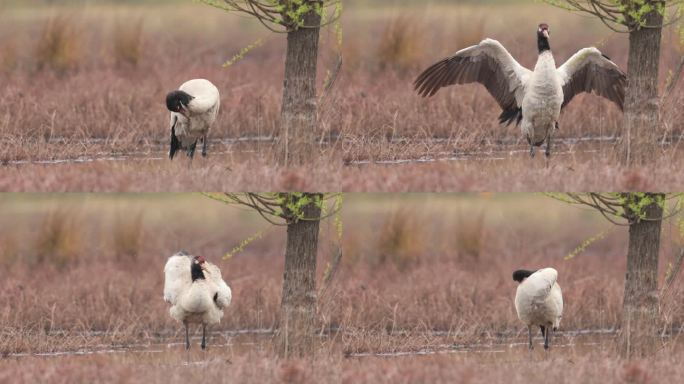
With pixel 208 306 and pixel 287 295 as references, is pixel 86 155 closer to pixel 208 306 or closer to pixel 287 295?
pixel 208 306

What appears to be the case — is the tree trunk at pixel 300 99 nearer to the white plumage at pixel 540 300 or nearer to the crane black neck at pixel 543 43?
the crane black neck at pixel 543 43

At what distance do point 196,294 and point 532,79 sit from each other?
3347mm

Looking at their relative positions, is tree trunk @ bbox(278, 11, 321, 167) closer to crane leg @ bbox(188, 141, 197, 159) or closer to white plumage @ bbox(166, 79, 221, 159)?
white plumage @ bbox(166, 79, 221, 159)

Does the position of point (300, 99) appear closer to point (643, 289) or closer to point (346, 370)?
point (346, 370)

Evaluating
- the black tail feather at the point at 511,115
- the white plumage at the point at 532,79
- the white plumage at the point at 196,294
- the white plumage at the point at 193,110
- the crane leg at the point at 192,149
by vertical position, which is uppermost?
the white plumage at the point at 532,79

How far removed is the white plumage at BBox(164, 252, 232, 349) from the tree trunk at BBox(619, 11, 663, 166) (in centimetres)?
353

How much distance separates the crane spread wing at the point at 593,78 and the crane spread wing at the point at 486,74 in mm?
425

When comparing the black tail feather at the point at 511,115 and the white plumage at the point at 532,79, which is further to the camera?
the black tail feather at the point at 511,115

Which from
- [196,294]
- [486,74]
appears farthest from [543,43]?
[196,294]

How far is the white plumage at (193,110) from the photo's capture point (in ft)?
41.1

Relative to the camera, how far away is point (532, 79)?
41.2 feet

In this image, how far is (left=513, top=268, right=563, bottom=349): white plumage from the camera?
12516 millimetres

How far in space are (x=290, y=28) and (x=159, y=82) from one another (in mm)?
3879

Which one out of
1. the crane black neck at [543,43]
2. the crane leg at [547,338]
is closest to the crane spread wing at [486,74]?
the crane black neck at [543,43]
